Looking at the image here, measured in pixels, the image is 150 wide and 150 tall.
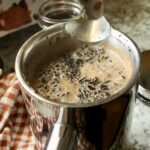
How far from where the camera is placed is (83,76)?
451mm

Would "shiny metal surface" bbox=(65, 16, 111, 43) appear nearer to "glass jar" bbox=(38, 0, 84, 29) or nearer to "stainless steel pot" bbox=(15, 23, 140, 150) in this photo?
"stainless steel pot" bbox=(15, 23, 140, 150)

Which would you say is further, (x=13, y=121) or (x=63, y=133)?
(x=13, y=121)

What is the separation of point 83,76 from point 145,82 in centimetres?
16

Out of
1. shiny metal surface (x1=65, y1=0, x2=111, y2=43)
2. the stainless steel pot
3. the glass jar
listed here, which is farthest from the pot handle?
the glass jar

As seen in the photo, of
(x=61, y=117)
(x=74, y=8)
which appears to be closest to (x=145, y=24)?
(x=74, y=8)

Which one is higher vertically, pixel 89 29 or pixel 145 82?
pixel 89 29

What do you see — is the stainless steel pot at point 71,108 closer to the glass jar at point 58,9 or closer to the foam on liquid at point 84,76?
the foam on liquid at point 84,76

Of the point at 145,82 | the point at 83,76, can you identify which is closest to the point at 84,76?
the point at 83,76

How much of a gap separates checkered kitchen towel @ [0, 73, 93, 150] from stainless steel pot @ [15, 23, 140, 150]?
96 mm

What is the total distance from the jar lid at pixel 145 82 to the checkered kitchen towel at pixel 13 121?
0.53 feet

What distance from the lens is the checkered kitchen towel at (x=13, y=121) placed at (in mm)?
534

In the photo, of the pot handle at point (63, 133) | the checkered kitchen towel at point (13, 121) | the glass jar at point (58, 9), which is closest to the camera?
the pot handle at point (63, 133)

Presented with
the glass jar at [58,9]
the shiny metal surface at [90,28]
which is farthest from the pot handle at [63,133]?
the glass jar at [58,9]

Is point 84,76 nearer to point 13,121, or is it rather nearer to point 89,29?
point 89,29
